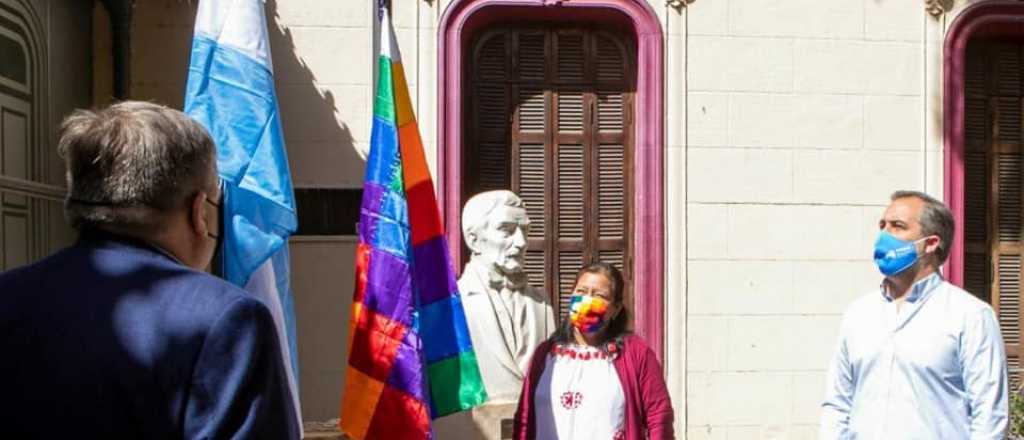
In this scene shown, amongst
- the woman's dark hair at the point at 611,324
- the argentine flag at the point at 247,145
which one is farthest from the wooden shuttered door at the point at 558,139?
the argentine flag at the point at 247,145

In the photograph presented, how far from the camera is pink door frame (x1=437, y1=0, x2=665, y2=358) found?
8.46 metres

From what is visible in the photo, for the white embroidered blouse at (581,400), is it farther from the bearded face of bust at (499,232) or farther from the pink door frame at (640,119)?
the pink door frame at (640,119)

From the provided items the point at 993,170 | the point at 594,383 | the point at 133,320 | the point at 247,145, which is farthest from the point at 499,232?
the point at 993,170

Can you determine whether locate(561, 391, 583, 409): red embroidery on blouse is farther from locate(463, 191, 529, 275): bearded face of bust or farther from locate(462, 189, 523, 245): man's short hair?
locate(462, 189, 523, 245): man's short hair

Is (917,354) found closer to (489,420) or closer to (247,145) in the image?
(489,420)

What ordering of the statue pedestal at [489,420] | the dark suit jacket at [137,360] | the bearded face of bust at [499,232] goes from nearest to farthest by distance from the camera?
the dark suit jacket at [137,360], the statue pedestal at [489,420], the bearded face of bust at [499,232]

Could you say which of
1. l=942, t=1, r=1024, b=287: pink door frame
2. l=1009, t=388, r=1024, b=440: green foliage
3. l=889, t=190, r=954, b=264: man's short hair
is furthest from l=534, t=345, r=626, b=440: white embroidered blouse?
l=942, t=1, r=1024, b=287: pink door frame

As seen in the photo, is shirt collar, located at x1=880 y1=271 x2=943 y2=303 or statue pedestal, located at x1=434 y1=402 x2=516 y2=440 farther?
statue pedestal, located at x1=434 y1=402 x2=516 y2=440

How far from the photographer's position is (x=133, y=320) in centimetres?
209

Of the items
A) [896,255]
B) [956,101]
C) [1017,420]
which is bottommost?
[1017,420]

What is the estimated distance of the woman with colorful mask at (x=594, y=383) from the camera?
5008 millimetres

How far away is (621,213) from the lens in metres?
8.91

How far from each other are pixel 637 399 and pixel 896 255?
38.8 inches

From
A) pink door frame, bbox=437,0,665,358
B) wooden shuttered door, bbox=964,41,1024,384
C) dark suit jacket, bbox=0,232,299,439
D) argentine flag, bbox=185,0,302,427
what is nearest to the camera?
dark suit jacket, bbox=0,232,299,439
